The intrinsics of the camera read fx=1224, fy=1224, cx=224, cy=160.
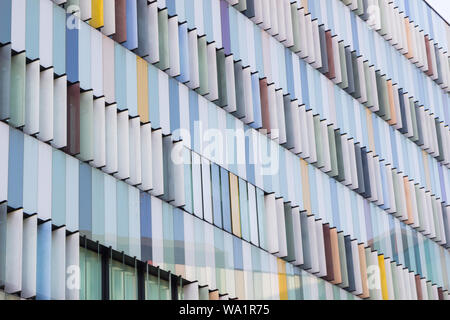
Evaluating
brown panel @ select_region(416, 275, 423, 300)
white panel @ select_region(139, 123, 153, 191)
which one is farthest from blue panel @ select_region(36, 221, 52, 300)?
brown panel @ select_region(416, 275, 423, 300)

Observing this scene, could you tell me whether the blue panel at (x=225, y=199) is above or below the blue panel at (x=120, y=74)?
below

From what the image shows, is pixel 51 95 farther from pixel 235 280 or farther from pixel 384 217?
pixel 384 217

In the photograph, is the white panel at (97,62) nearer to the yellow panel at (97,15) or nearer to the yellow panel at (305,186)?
the yellow panel at (97,15)

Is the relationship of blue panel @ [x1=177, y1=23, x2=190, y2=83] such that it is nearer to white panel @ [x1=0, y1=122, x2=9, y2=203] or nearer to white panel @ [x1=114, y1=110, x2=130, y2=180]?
white panel @ [x1=114, y1=110, x2=130, y2=180]

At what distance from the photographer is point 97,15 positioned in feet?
126

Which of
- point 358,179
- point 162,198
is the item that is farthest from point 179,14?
point 358,179

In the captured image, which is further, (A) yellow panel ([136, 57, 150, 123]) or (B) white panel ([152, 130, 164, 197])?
(A) yellow panel ([136, 57, 150, 123])

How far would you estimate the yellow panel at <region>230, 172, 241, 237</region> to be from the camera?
41938 millimetres

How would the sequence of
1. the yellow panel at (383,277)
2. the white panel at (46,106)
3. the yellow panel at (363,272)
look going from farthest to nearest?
the yellow panel at (383,277) < the yellow panel at (363,272) < the white panel at (46,106)

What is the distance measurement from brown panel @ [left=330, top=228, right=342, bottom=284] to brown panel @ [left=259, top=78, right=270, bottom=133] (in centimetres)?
508

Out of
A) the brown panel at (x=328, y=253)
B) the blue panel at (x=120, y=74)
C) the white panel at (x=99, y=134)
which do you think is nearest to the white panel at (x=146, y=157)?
the blue panel at (x=120, y=74)

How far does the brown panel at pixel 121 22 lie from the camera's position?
39281mm

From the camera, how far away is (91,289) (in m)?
34.1

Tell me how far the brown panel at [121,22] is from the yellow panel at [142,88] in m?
1.03
